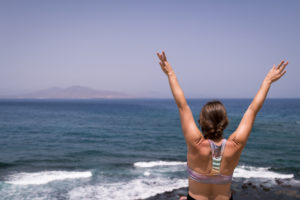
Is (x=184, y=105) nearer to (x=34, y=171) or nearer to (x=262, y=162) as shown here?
(x=34, y=171)

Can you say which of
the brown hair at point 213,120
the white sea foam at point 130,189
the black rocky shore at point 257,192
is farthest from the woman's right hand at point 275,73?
the white sea foam at point 130,189

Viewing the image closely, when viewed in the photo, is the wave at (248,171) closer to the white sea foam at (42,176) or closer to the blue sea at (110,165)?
the blue sea at (110,165)

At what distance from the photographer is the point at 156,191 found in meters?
15.2

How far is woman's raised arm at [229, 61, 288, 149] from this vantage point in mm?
2104

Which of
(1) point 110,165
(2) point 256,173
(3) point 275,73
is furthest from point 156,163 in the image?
(3) point 275,73

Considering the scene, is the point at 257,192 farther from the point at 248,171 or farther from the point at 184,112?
the point at 184,112

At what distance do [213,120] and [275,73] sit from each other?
2.84 ft

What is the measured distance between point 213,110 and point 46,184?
55.8ft

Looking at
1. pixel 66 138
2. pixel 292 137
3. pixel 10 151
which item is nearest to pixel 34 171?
pixel 10 151

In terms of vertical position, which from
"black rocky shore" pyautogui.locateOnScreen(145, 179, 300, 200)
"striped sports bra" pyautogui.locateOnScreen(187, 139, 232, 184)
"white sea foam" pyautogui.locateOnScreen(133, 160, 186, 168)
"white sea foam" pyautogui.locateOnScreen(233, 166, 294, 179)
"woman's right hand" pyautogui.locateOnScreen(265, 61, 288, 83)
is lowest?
"white sea foam" pyautogui.locateOnScreen(133, 160, 186, 168)

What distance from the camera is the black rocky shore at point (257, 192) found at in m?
13.9

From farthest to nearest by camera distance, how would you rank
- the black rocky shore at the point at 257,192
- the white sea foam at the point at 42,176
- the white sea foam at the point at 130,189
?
the white sea foam at the point at 42,176 → the white sea foam at the point at 130,189 → the black rocky shore at the point at 257,192

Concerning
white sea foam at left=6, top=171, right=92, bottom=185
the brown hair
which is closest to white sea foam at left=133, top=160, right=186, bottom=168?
white sea foam at left=6, top=171, right=92, bottom=185

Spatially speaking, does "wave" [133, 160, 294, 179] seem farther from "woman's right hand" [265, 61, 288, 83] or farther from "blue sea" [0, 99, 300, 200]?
"woman's right hand" [265, 61, 288, 83]
